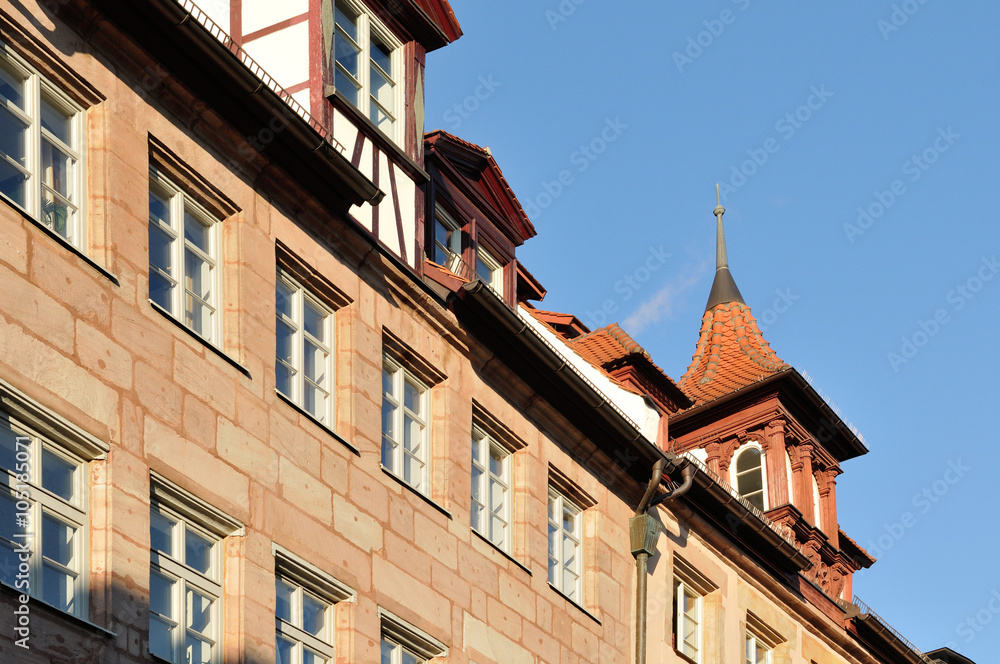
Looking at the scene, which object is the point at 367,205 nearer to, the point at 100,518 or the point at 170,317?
the point at 170,317

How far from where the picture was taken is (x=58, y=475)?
13.4 meters

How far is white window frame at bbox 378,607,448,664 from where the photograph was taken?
16.8 m

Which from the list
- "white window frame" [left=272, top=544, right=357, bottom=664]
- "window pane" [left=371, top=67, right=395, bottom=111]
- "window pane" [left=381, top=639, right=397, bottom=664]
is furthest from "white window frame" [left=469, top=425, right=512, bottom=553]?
"window pane" [left=371, top=67, right=395, bottom=111]

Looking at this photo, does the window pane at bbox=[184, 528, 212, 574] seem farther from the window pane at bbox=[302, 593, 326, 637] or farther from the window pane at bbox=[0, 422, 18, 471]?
the window pane at bbox=[0, 422, 18, 471]

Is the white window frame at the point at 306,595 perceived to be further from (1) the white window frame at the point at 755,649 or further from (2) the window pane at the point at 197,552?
(1) the white window frame at the point at 755,649

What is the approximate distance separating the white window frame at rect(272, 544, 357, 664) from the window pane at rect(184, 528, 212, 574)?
722 millimetres

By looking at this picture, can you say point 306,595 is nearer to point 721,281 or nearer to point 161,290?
point 161,290

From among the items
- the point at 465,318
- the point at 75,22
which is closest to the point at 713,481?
the point at 465,318

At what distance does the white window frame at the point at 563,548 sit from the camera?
20.4 metres

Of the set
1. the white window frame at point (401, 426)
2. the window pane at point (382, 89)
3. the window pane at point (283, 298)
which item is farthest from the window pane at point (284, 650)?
the window pane at point (382, 89)

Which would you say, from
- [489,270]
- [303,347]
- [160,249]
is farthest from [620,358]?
[160,249]

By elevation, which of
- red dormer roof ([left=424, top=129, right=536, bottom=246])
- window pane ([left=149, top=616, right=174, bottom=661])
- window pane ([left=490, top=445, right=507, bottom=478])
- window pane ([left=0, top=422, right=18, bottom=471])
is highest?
red dormer roof ([left=424, top=129, right=536, bottom=246])

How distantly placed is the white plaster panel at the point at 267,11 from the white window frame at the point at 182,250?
300 centimetres

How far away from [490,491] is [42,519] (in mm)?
7322
